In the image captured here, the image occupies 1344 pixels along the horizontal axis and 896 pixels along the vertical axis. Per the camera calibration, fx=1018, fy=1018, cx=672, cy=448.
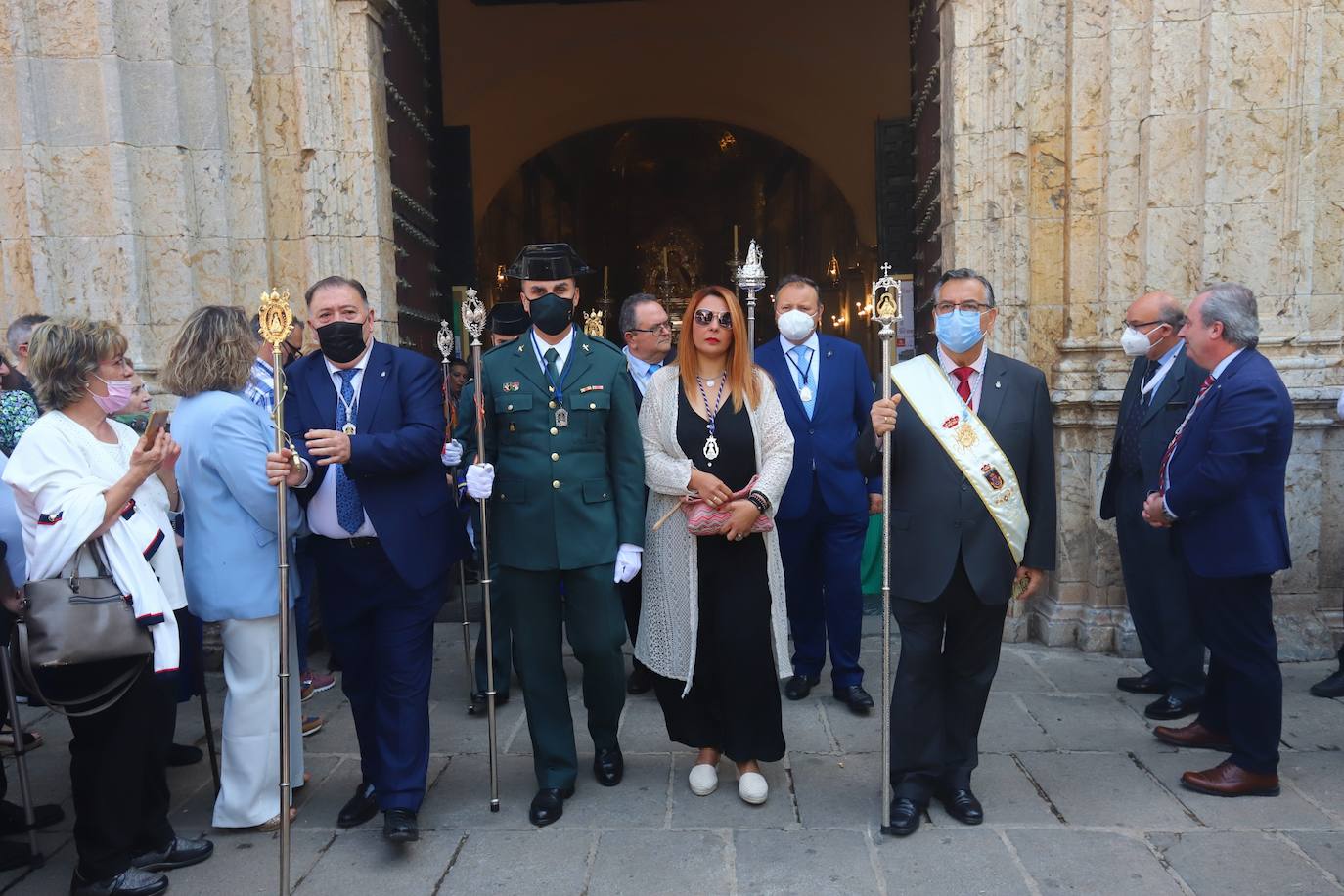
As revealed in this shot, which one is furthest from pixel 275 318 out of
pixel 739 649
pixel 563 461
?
pixel 739 649

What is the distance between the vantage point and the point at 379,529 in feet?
11.6

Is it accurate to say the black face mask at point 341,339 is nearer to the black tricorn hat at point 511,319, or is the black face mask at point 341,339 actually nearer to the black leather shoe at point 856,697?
the black tricorn hat at point 511,319

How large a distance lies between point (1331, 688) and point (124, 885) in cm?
516

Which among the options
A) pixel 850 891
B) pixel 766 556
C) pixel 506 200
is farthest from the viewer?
pixel 506 200

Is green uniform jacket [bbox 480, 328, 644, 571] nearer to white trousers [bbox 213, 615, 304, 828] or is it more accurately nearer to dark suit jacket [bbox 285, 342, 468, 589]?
dark suit jacket [bbox 285, 342, 468, 589]

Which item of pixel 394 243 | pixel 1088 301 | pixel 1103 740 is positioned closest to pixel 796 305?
pixel 1088 301

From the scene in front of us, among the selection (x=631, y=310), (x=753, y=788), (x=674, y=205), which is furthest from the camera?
(x=674, y=205)

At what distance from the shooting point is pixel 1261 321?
5.34 metres

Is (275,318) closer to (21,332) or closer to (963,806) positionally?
(21,332)

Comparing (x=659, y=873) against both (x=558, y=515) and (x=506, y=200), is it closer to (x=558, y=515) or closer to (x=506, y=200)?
(x=558, y=515)

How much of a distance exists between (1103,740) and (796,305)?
2345 mm

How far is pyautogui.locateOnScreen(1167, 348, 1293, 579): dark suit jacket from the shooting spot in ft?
12.1

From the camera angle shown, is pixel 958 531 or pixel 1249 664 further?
pixel 1249 664

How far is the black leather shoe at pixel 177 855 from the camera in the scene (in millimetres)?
3396
